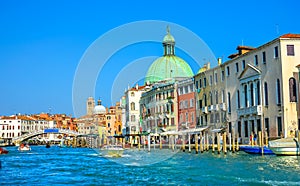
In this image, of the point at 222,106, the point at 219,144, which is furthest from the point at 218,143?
the point at 222,106

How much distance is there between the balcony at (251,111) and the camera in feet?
106

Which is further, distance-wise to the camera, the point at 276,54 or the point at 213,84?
the point at 213,84

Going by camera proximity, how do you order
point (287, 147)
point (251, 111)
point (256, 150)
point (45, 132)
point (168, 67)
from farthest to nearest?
point (45, 132)
point (168, 67)
point (251, 111)
point (256, 150)
point (287, 147)

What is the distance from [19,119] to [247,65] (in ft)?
252

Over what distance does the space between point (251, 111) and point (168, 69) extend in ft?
93.2

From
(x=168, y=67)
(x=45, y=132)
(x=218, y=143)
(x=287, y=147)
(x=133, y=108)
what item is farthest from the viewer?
(x=45, y=132)

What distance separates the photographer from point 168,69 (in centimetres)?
6125

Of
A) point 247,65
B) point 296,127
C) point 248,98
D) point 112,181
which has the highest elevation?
point 247,65

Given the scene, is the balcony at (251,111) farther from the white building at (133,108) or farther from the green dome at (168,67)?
the white building at (133,108)

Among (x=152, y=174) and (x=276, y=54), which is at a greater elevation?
(x=276, y=54)

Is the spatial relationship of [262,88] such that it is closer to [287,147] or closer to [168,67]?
[287,147]

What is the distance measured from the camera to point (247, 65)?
1340 inches

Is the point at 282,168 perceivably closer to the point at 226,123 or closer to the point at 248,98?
the point at 248,98

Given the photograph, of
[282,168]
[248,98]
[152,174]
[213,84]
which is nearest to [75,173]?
[152,174]
